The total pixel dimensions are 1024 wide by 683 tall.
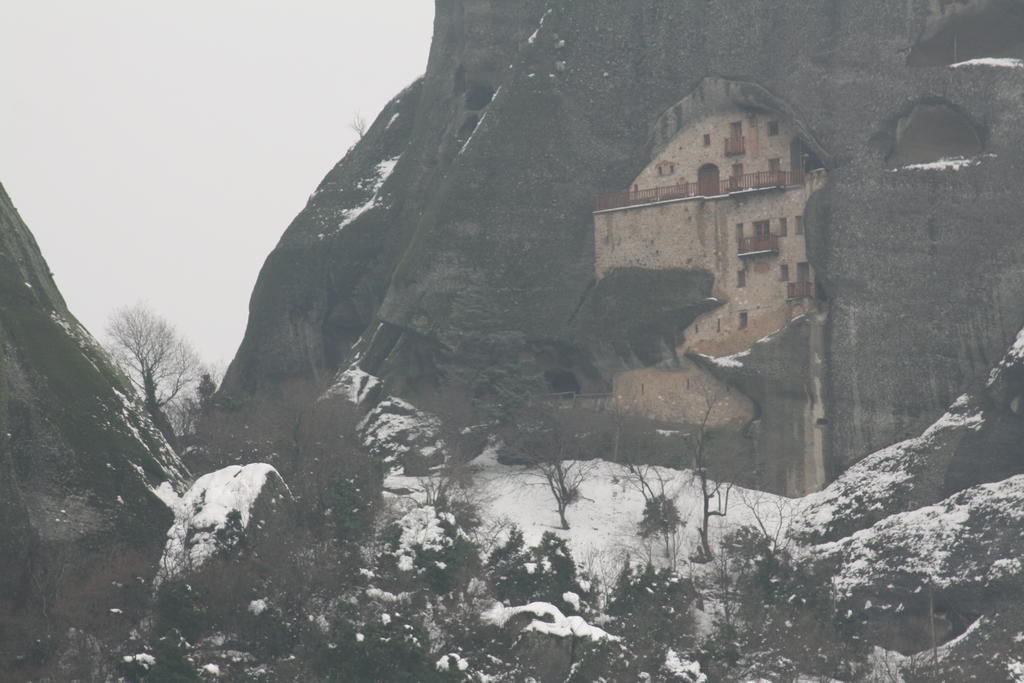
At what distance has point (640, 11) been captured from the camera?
82.9m

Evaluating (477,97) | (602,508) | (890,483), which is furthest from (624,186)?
(890,483)

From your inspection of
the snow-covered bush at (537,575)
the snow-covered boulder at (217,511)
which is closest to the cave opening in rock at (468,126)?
the snow-covered bush at (537,575)

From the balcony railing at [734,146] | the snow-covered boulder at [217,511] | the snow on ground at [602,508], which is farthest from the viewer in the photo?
the balcony railing at [734,146]

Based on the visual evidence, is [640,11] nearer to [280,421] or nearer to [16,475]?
[280,421]

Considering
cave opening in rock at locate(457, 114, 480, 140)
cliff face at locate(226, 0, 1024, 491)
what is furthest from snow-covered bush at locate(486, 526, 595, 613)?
cave opening in rock at locate(457, 114, 480, 140)

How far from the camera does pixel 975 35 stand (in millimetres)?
75750

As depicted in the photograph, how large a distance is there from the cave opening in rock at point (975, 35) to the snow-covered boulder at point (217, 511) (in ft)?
96.2

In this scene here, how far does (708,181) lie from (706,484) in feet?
43.1

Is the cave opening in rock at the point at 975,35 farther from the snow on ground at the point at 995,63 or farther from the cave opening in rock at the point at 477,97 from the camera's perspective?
the cave opening in rock at the point at 477,97

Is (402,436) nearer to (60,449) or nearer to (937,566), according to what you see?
(60,449)

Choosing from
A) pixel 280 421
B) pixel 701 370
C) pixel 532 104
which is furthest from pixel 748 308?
pixel 280 421

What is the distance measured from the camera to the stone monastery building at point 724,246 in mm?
75375

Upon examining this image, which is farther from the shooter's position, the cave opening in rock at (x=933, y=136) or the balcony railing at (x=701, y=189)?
the balcony railing at (x=701, y=189)

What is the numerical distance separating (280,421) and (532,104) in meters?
17.3
